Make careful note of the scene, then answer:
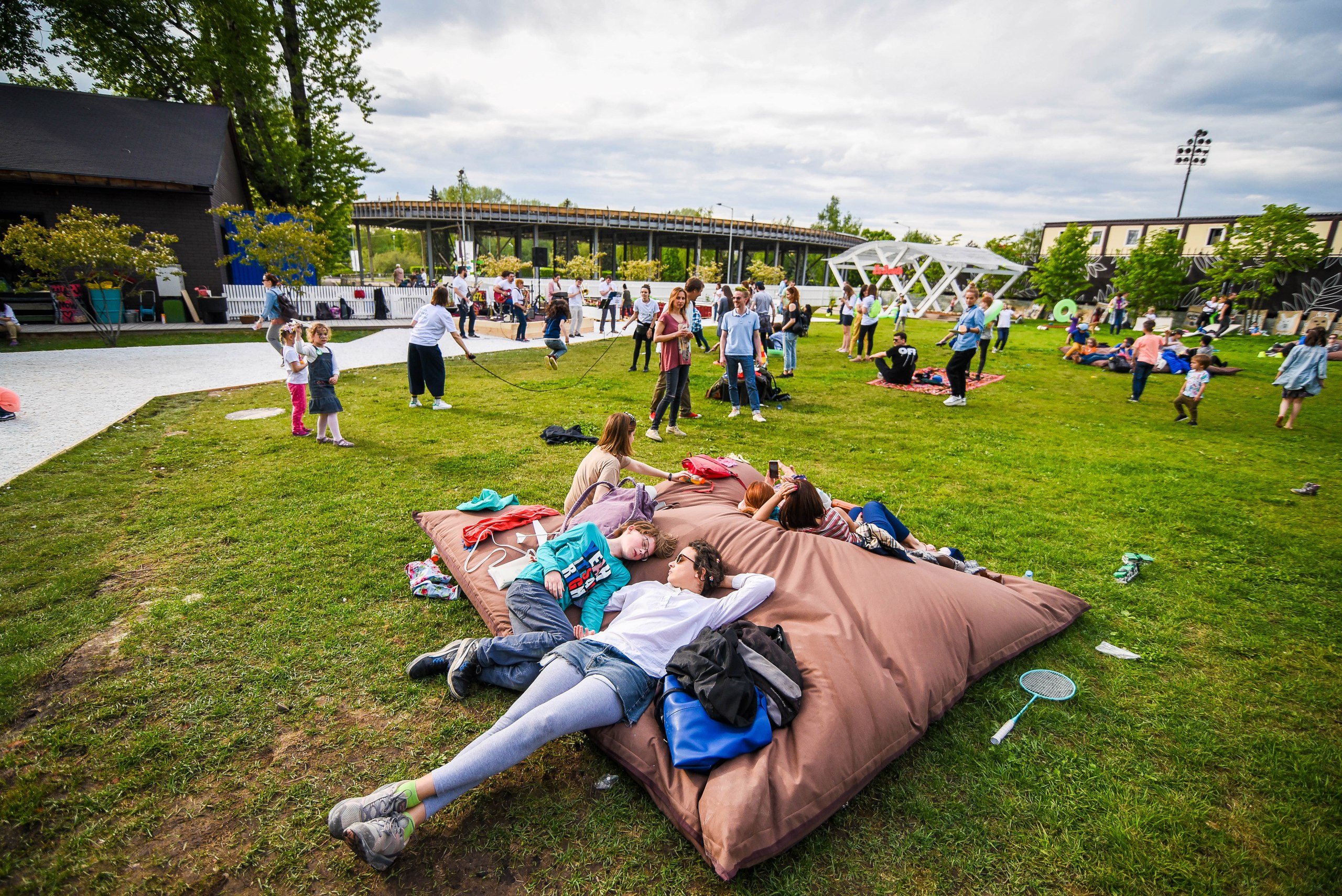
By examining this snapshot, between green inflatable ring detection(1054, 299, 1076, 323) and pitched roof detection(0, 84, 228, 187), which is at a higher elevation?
pitched roof detection(0, 84, 228, 187)

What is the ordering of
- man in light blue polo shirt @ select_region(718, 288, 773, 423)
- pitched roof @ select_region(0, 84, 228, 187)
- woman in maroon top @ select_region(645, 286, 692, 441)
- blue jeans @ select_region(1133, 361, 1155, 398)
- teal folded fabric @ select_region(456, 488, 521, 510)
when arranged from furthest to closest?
pitched roof @ select_region(0, 84, 228, 187), blue jeans @ select_region(1133, 361, 1155, 398), man in light blue polo shirt @ select_region(718, 288, 773, 423), woman in maroon top @ select_region(645, 286, 692, 441), teal folded fabric @ select_region(456, 488, 521, 510)

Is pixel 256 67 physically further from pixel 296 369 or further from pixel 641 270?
pixel 641 270

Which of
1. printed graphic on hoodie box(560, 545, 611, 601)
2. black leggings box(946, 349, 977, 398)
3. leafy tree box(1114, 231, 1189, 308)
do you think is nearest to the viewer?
printed graphic on hoodie box(560, 545, 611, 601)

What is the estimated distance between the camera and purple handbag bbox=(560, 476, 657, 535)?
4.21 metres

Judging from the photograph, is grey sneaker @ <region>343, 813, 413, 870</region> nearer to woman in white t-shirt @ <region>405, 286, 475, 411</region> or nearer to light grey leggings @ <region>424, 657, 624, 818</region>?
light grey leggings @ <region>424, 657, 624, 818</region>

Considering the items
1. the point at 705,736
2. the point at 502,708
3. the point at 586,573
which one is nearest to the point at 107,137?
the point at 586,573

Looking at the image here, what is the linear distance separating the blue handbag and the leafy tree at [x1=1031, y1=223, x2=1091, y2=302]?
1727 inches

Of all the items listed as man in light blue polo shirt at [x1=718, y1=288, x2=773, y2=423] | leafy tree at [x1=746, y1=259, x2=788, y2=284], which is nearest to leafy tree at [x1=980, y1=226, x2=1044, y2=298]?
leafy tree at [x1=746, y1=259, x2=788, y2=284]

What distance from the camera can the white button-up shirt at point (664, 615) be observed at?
3.08 m

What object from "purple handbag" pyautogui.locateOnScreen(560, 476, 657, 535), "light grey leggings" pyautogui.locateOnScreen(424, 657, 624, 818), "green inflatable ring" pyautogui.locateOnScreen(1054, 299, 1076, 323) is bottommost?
"light grey leggings" pyautogui.locateOnScreen(424, 657, 624, 818)

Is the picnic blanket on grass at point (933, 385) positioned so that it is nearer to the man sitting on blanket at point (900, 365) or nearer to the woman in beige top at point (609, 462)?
the man sitting on blanket at point (900, 365)

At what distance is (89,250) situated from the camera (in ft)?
49.2

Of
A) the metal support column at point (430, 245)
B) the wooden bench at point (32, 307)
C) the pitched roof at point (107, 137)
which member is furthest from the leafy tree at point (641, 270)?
the wooden bench at point (32, 307)

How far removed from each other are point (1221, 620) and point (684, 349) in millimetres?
5954
